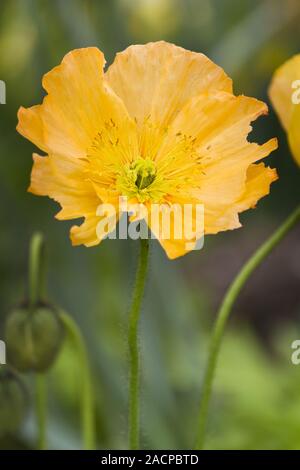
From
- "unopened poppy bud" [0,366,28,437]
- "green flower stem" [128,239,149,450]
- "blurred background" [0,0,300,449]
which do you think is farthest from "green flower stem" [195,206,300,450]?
"blurred background" [0,0,300,449]

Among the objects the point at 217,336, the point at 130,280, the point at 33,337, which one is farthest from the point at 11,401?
the point at 130,280

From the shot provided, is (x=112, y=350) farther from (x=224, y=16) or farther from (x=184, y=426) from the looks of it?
(x=224, y=16)

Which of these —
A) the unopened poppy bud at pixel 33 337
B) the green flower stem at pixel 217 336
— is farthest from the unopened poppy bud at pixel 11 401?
the green flower stem at pixel 217 336

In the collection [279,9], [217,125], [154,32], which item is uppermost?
[279,9]

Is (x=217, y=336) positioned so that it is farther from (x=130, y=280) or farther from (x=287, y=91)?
(x=130, y=280)

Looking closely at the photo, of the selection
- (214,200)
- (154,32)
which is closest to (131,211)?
(214,200)

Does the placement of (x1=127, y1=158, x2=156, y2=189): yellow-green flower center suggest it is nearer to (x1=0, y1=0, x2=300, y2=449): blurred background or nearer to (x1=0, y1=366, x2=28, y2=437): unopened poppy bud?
(x1=0, y1=366, x2=28, y2=437): unopened poppy bud
